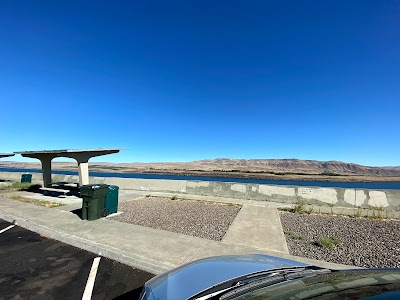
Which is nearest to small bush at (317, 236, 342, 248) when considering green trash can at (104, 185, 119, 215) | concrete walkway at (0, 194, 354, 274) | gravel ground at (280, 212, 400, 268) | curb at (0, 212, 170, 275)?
gravel ground at (280, 212, 400, 268)

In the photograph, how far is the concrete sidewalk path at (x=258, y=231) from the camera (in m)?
6.19

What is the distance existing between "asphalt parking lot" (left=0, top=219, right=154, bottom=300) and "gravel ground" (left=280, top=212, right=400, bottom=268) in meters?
3.99

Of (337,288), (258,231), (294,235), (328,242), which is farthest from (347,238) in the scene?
(337,288)

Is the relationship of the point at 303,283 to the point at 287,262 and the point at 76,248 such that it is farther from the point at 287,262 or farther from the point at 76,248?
the point at 76,248

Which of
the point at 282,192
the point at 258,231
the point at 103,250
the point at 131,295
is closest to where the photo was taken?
the point at 131,295

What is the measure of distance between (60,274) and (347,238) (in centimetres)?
748

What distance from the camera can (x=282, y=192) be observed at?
13.4m

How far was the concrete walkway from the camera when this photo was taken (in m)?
5.08

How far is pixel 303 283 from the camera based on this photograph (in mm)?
2096

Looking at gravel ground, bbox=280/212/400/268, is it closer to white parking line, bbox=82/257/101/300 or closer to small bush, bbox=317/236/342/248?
small bush, bbox=317/236/342/248

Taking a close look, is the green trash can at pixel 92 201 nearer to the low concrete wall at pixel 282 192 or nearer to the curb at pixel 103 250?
the curb at pixel 103 250

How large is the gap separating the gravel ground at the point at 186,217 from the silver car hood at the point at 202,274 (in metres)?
3.84

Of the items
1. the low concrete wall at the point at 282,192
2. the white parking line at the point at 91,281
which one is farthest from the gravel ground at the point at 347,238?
the white parking line at the point at 91,281

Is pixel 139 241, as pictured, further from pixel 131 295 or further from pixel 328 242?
pixel 328 242
